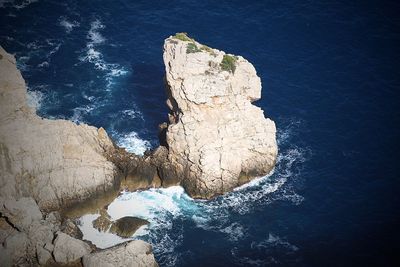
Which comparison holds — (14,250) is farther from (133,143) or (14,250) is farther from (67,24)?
(67,24)

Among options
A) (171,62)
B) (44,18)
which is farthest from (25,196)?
(44,18)

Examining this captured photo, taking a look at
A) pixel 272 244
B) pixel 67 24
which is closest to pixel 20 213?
pixel 272 244

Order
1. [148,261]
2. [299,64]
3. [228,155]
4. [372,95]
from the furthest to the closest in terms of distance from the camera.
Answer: [299,64], [372,95], [228,155], [148,261]

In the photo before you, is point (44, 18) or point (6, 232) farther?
point (44, 18)

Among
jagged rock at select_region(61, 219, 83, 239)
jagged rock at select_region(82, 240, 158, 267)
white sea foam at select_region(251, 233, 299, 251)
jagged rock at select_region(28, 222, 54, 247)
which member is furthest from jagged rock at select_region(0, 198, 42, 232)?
white sea foam at select_region(251, 233, 299, 251)

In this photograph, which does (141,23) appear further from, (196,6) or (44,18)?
(44,18)

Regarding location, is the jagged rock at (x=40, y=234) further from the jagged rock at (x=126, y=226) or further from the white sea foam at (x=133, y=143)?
the white sea foam at (x=133, y=143)

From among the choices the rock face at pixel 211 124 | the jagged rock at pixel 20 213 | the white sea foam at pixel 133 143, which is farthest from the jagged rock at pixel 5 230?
the rock face at pixel 211 124
